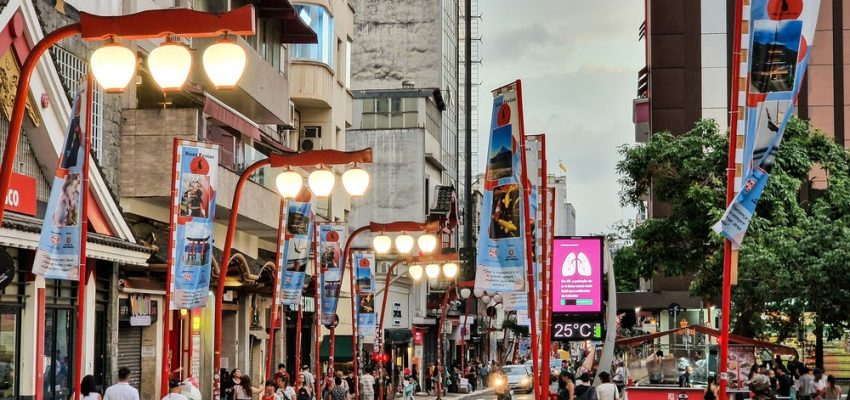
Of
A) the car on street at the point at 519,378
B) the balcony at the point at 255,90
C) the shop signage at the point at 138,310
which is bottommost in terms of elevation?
the car on street at the point at 519,378

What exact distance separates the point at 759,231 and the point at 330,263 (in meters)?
14.9

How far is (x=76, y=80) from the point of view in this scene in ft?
77.7

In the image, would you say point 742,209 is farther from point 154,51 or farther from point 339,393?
point 339,393

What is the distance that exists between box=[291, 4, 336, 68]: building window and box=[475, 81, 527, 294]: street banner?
1067 inches

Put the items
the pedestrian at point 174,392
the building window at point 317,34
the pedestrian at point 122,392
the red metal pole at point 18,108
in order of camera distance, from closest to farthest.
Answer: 1. the red metal pole at point 18,108
2. the pedestrian at point 122,392
3. the pedestrian at point 174,392
4. the building window at point 317,34

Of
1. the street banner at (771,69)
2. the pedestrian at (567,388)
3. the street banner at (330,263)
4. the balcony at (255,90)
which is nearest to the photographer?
the street banner at (771,69)

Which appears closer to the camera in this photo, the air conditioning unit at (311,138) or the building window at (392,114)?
the air conditioning unit at (311,138)

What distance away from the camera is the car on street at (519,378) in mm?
62344

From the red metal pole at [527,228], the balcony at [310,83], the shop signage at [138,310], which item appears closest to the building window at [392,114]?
the balcony at [310,83]

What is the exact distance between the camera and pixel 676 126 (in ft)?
218

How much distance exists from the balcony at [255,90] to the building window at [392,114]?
1543 inches

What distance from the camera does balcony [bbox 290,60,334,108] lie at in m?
45.2

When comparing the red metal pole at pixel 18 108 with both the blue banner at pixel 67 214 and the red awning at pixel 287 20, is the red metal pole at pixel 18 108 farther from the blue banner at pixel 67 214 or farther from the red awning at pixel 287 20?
the red awning at pixel 287 20

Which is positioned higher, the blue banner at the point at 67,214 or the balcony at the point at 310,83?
the balcony at the point at 310,83
